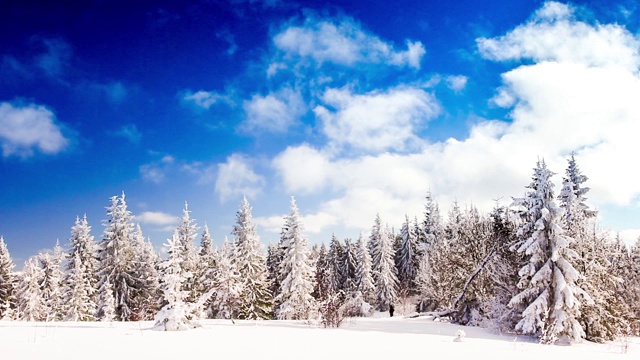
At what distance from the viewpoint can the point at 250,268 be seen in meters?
39.7

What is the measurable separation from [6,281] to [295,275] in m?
30.5

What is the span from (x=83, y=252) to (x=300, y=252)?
22932 mm

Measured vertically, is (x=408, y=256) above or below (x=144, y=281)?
above

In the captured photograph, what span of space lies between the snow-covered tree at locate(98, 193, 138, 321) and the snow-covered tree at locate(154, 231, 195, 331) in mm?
24574

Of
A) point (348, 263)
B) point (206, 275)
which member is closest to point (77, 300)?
point (206, 275)

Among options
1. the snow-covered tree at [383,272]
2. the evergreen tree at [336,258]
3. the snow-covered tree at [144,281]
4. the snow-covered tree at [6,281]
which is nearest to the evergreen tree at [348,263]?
the evergreen tree at [336,258]

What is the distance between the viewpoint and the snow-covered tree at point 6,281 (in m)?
40.1

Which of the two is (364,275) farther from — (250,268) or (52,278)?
(52,278)

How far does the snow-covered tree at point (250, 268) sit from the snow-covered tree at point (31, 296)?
19586mm

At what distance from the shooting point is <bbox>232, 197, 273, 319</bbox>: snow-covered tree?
38.2m

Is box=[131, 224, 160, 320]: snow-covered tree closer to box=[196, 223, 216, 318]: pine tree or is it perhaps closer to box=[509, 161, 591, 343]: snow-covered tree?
box=[196, 223, 216, 318]: pine tree

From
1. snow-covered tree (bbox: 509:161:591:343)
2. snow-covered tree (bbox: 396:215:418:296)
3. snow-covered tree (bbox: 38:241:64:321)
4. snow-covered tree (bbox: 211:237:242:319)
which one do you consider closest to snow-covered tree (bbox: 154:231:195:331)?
snow-covered tree (bbox: 509:161:591:343)

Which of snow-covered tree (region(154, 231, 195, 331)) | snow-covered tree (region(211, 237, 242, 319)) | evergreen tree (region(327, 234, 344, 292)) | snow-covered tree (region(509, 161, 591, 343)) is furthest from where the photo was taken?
evergreen tree (region(327, 234, 344, 292))

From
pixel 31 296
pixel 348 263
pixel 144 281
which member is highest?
pixel 348 263
